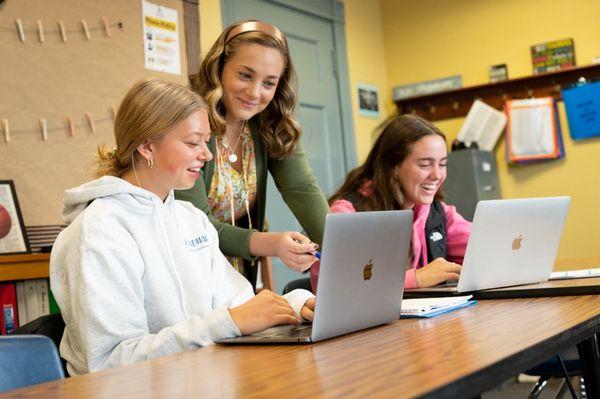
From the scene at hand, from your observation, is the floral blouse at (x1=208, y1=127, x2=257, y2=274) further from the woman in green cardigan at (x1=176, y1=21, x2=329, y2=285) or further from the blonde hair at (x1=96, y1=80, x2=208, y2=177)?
the blonde hair at (x1=96, y1=80, x2=208, y2=177)

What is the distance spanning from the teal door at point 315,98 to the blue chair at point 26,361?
3.06 meters

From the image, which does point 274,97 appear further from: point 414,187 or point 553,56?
point 553,56

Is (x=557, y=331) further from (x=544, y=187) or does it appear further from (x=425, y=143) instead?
(x=544, y=187)

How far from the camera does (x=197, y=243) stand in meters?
1.71

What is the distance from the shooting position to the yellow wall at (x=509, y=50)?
15.6 ft

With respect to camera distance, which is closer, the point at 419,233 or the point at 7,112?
the point at 419,233

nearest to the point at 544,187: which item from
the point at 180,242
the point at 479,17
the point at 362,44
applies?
the point at 479,17

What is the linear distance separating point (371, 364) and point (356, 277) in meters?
0.33

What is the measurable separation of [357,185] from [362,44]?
293 cm

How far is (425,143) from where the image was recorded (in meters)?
2.49

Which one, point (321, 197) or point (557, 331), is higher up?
point (321, 197)

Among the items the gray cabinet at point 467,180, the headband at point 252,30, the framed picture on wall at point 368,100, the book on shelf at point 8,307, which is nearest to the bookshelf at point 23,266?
the book on shelf at point 8,307

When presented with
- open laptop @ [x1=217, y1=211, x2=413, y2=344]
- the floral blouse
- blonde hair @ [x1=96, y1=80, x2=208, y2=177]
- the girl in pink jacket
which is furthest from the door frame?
open laptop @ [x1=217, y1=211, x2=413, y2=344]

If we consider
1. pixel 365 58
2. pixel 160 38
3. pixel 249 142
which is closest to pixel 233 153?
pixel 249 142
